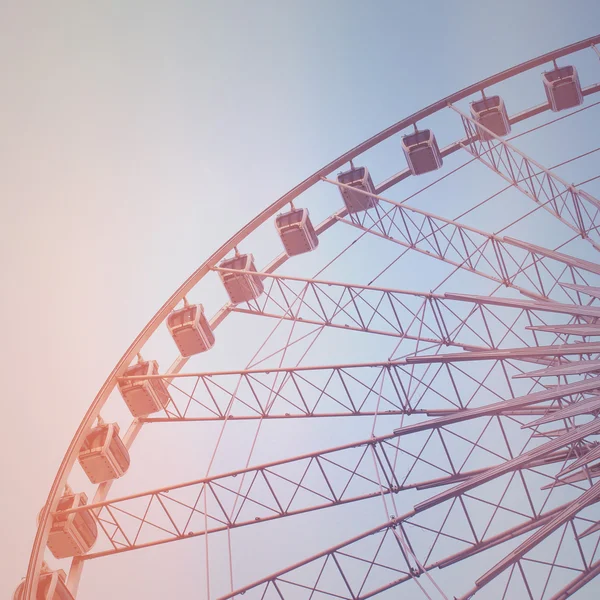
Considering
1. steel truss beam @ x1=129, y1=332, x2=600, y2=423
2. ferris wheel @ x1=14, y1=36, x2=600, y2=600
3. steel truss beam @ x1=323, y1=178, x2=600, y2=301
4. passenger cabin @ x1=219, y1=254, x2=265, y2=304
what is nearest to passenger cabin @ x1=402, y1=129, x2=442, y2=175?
ferris wheel @ x1=14, y1=36, x2=600, y2=600

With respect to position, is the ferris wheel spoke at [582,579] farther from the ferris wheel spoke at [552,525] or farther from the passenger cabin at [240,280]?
the passenger cabin at [240,280]

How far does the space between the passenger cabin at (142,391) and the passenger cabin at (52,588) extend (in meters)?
4.65

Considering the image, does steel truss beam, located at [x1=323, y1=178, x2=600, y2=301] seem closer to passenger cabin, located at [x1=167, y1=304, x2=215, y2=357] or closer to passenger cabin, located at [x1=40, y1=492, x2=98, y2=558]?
passenger cabin, located at [x1=167, y1=304, x2=215, y2=357]

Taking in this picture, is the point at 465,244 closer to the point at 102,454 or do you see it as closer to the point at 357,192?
the point at 357,192

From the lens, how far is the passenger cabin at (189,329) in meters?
21.1

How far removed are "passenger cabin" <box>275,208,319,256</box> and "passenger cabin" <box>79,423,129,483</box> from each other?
7175 mm

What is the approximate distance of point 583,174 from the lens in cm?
4178

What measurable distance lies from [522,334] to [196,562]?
22562mm

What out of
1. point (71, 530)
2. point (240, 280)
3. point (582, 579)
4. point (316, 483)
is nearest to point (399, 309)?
point (316, 483)

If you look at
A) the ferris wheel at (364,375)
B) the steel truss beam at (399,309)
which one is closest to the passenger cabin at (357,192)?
the ferris wheel at (364,375)

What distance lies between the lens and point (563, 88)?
2208cm

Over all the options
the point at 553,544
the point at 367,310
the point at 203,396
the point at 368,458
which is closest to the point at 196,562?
the point at 203,396

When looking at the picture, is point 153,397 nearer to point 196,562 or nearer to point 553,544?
point 196,562

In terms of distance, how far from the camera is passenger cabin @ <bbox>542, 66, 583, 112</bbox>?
22.0 meters
